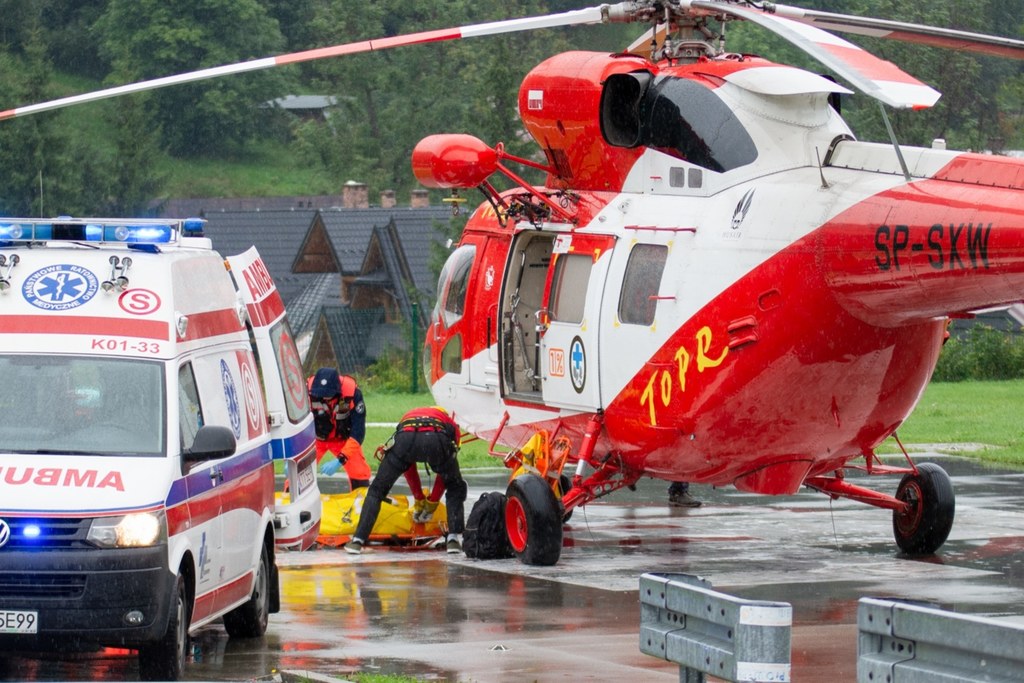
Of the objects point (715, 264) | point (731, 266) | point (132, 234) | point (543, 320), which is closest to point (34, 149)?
point (543, 320)

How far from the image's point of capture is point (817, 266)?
1209cm

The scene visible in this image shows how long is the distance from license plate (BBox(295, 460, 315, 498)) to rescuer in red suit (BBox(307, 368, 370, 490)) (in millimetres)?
4017

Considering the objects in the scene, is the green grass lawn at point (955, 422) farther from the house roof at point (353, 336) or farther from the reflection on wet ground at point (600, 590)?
the house roof at point (353, 336)

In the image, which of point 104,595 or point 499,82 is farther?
point 499,82

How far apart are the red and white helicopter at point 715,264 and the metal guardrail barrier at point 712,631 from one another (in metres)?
4.11

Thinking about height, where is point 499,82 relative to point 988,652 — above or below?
above

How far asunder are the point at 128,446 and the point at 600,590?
4.63 meters

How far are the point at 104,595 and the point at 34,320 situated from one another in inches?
71.5

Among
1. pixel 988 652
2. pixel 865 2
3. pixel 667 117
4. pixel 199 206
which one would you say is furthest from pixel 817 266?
pixel 199 206

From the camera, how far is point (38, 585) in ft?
29.1

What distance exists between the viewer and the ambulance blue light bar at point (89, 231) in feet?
33.7

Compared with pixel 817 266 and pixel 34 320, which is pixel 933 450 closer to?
pixel 817 266

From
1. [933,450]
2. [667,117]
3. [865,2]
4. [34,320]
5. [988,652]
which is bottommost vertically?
[933,450]

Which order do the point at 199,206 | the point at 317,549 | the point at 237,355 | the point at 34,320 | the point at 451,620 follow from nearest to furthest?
the point at 34,320 → the point at 237,355 → the point at 451,620 → the point at 317,549 → the point at 199,206
